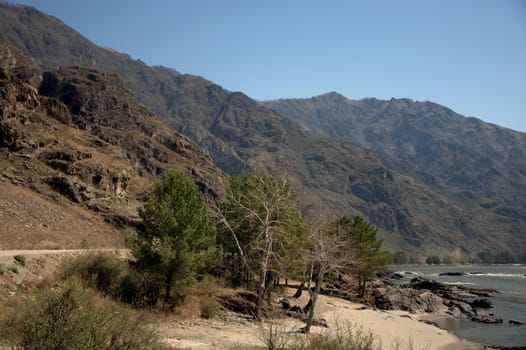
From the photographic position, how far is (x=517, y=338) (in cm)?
3300

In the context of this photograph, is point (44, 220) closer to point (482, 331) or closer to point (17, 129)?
point (17, 129)

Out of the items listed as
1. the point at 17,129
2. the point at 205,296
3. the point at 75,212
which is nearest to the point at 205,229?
the point at 205,296

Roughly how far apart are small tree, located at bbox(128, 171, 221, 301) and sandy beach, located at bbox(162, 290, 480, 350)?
3.25 m

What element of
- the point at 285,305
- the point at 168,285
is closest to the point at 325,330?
the point at 168,285

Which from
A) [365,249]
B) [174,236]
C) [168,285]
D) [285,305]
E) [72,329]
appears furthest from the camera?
[365,249]

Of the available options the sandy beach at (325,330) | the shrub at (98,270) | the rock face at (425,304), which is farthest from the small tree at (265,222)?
the rock face at (425,304)

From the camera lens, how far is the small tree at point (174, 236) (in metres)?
24.7

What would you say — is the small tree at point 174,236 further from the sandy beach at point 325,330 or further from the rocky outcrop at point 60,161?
the rocky outcrop at point 60,161

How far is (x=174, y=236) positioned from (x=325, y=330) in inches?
438

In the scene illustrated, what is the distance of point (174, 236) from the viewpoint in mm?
25844

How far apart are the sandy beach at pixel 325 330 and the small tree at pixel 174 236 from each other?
3.25 metres

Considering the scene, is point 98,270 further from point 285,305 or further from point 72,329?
point 285,305

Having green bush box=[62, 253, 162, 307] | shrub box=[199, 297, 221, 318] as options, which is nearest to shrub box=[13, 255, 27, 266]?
green bush box=[62, 253, 162, 307]

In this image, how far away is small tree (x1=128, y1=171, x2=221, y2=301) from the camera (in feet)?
80.9
